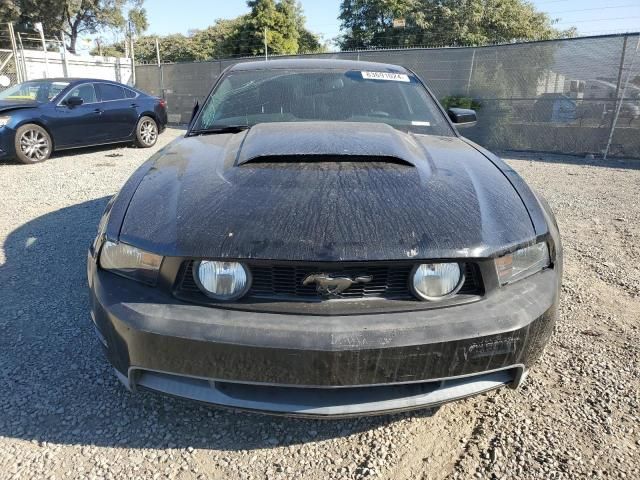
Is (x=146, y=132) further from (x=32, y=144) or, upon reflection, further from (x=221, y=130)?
(x=221, y=130)

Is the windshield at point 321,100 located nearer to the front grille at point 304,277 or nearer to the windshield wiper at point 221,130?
the windshield wiper at point 221,130

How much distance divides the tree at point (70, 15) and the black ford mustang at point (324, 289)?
34510mm

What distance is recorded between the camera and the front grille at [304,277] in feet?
5.27

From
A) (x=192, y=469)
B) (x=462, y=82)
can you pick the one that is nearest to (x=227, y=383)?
(x=192, y=469)

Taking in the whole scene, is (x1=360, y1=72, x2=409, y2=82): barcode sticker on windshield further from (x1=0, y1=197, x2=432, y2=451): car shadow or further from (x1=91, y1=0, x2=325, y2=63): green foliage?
(x1=91, y1=0, x2=325, y2=63): green foliage

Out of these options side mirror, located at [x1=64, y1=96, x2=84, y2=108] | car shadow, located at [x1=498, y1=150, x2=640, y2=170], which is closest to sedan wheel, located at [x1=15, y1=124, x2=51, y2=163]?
side mirror, located at [x1=64, y1=96, x2=84, y2=108]

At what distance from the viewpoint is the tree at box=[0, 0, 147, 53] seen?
29.3 meters

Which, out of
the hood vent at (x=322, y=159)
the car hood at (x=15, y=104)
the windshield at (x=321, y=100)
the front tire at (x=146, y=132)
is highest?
the windshield at (x=321, y=100)

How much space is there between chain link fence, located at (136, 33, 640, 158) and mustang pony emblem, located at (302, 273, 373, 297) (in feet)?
30.3

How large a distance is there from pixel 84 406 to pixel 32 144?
285 inches

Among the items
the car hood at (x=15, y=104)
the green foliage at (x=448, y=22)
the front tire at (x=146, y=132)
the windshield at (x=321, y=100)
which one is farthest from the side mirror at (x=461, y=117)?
the green foliage at (x=448, y=22)

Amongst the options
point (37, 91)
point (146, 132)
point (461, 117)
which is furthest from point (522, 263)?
point (146, 132)

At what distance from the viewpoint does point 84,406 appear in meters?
2.06

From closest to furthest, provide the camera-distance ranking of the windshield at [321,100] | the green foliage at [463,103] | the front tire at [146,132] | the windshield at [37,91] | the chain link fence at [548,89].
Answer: the windshield at [321,100]
the windshield at [37,91]
the chain link fence at [548,89]
the front tire at [146,132]
the green foliage at [463,103]
